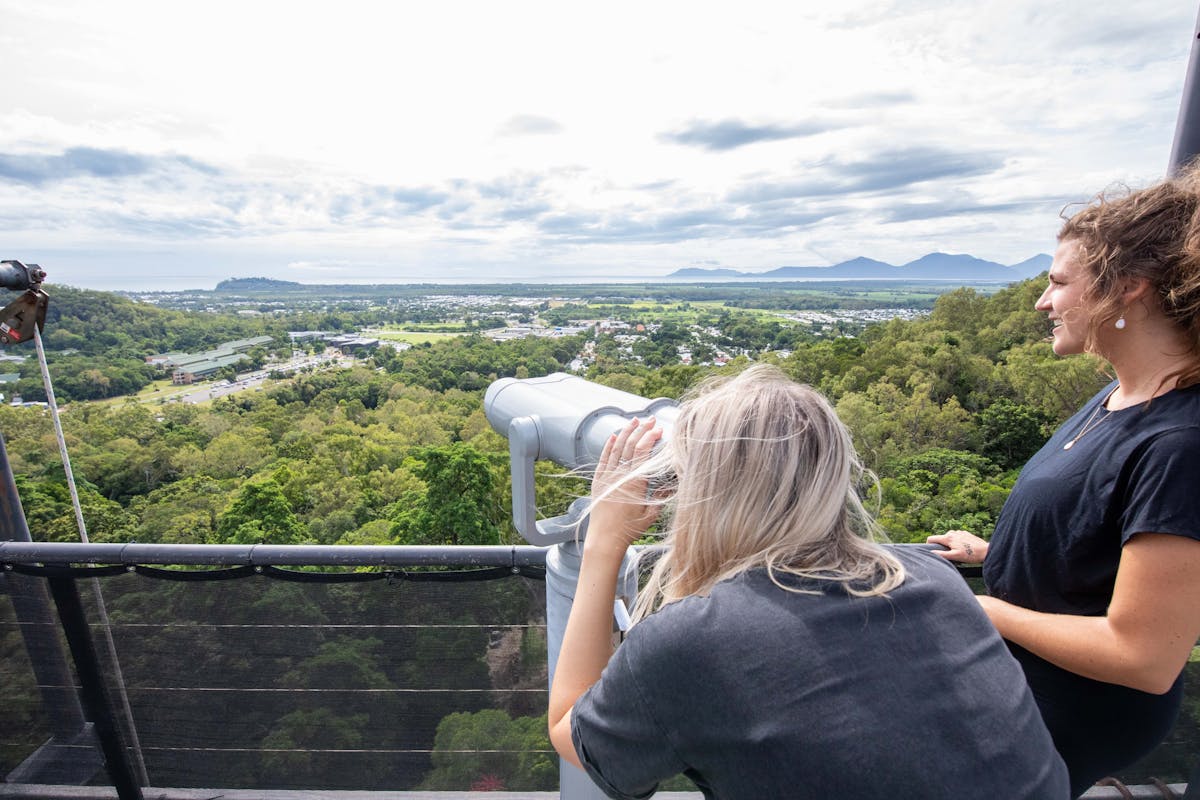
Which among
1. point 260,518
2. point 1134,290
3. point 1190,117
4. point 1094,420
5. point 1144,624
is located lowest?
point 260,518

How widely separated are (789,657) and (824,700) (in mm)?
49

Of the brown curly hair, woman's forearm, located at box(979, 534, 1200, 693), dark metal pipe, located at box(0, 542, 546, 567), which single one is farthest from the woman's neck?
dark metal pipe, located at box(0, 542, 546, 567)

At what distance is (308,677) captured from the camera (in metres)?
1.70

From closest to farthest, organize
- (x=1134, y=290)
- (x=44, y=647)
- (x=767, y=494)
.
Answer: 1. (x=767, y=494)
2. (x=1134, y=290)
3. (x=44, y=647)

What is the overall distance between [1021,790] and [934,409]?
28.5m

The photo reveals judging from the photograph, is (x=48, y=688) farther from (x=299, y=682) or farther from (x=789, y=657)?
(x=789, y=657)

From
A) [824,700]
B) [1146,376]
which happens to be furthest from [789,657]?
[1146,376]

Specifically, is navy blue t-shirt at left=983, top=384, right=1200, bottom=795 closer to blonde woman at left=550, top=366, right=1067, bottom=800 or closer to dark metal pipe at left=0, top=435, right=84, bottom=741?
blonde woman at left=550, top=366, right=1067, bottom=800

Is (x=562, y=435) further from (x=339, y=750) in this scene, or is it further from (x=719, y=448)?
(x=339, y=750)

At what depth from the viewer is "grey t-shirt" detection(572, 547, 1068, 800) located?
24.0 inches

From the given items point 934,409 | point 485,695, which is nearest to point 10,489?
point 485,695

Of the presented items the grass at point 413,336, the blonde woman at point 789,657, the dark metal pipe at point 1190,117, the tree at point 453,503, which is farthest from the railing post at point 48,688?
the grass at point 413,336

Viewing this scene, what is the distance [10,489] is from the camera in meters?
1.83

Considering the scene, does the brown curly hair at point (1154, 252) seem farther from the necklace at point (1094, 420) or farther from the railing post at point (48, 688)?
the railing post at point (48, 688)
